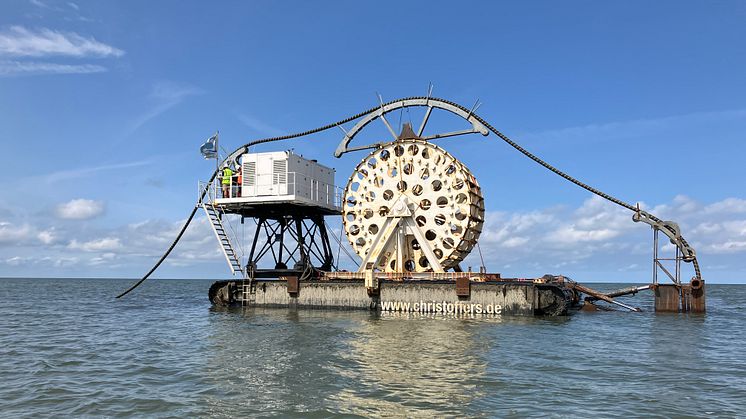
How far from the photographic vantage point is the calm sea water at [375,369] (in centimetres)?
1166

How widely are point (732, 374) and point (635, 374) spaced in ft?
9.49

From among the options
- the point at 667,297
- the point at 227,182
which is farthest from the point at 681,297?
the point at 227,182

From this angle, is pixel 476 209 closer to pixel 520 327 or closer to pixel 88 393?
pixel 520 327

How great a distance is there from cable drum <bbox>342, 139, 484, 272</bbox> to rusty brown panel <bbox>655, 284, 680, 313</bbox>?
1041 centimetres

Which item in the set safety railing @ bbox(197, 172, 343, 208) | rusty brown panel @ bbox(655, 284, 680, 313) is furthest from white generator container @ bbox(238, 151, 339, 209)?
rusty brown panel @ bbox(655, 284, 680, 313)

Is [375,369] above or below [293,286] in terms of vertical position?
below

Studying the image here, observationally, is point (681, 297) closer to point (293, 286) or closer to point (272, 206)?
point (293, 286)

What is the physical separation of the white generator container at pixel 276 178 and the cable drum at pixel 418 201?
9.58 ft

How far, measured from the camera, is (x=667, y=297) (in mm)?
32250

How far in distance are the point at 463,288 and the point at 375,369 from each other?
13.7 meters

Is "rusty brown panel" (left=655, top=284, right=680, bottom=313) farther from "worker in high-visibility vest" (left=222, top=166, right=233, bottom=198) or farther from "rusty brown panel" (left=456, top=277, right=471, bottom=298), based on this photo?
"worker in high-visibility vest" (left=222, top=166, right=233, bottom=198)

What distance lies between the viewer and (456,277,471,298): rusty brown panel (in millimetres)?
28109

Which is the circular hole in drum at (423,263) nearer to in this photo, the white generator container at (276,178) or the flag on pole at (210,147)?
the white generator container at (276,178)

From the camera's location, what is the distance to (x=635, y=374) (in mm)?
14945
